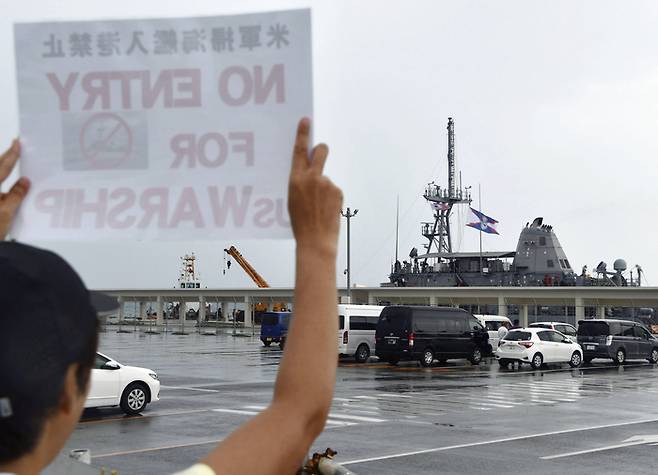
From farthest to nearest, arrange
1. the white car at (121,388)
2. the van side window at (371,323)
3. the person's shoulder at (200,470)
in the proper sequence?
the van side window at (371,323) < the white car at (121,388) < the person's shoulder at (200,470)

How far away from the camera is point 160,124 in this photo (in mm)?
2211

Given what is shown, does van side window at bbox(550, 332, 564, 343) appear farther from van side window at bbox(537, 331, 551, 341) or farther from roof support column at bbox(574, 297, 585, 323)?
roof support column at bbox(574, 297, 585, 323)

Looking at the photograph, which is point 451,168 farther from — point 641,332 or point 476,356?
point 476,356

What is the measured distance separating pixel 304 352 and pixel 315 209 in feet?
1.00

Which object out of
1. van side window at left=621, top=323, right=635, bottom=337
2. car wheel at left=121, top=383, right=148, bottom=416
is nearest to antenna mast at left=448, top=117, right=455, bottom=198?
van side window at left=621, top=323, right=635, bottom=337

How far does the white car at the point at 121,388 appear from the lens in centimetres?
1538

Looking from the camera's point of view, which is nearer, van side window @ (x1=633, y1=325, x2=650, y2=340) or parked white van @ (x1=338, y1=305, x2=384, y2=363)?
parked white van @ (x1=338, y1=305, x2=384, y2=363)

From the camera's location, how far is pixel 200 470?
1.43 metres

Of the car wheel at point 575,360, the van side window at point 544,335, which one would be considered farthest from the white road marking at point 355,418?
the car wheel at point 575,360

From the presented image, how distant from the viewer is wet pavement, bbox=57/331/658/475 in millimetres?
11117

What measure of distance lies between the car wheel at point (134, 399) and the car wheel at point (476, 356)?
17.9 meters

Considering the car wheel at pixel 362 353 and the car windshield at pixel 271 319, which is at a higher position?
the car windshield at pixel 271 319

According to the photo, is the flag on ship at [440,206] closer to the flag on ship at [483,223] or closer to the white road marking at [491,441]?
the flag on ship at [483,223]

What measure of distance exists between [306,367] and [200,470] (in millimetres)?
275
